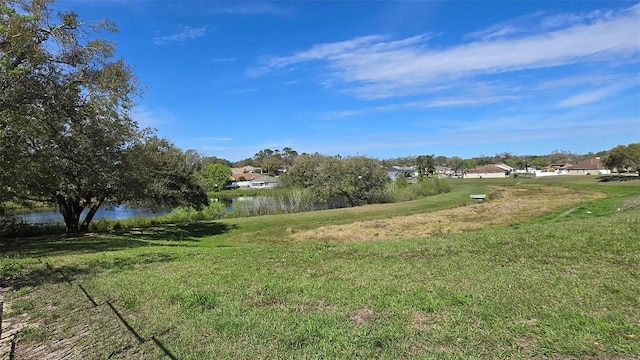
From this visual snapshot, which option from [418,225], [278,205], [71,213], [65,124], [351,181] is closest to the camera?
[65,124]

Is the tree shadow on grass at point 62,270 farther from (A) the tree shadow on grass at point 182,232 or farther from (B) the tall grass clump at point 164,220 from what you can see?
(B) the tall grass clump at point 164,220

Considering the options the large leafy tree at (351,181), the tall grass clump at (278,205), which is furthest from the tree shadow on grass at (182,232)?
the large leafy tree at (351,181)

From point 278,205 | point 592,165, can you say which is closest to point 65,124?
point 278,205

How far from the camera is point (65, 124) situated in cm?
1614

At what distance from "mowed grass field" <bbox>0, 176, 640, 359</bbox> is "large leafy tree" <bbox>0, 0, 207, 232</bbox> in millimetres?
4849

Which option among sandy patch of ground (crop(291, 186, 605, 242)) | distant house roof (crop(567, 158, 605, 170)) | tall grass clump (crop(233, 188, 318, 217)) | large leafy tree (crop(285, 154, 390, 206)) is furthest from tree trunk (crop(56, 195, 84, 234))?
distant house roof (crop(567, 158, 605, 170))

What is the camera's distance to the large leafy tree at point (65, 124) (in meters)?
10.7

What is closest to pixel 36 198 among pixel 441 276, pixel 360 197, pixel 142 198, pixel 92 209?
pixel 92 209

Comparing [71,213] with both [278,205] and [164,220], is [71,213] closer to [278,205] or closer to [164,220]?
[164,220]

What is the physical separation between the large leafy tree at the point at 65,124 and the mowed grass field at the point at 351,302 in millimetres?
4849

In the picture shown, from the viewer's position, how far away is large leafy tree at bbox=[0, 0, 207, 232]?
1070cm

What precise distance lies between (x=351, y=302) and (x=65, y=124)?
1580 cm

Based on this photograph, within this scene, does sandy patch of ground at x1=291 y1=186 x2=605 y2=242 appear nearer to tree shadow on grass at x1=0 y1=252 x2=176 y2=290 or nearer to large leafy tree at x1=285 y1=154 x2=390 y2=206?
tree shadow on grass at x1=0 y1=252 x2=176 y2=290

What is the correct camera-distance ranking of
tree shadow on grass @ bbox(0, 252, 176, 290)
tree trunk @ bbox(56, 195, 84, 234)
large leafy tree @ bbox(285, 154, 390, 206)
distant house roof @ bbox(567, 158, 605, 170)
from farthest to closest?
distant house roof @ bbox(567, 158, 605, 170) → large leafy tree @ bbox(285, 154, 390, 206) → tree trunk @ bbox(56, 195, 84, 234) → tree shadow on grass @ bbox(0, 252, 176, 290)
